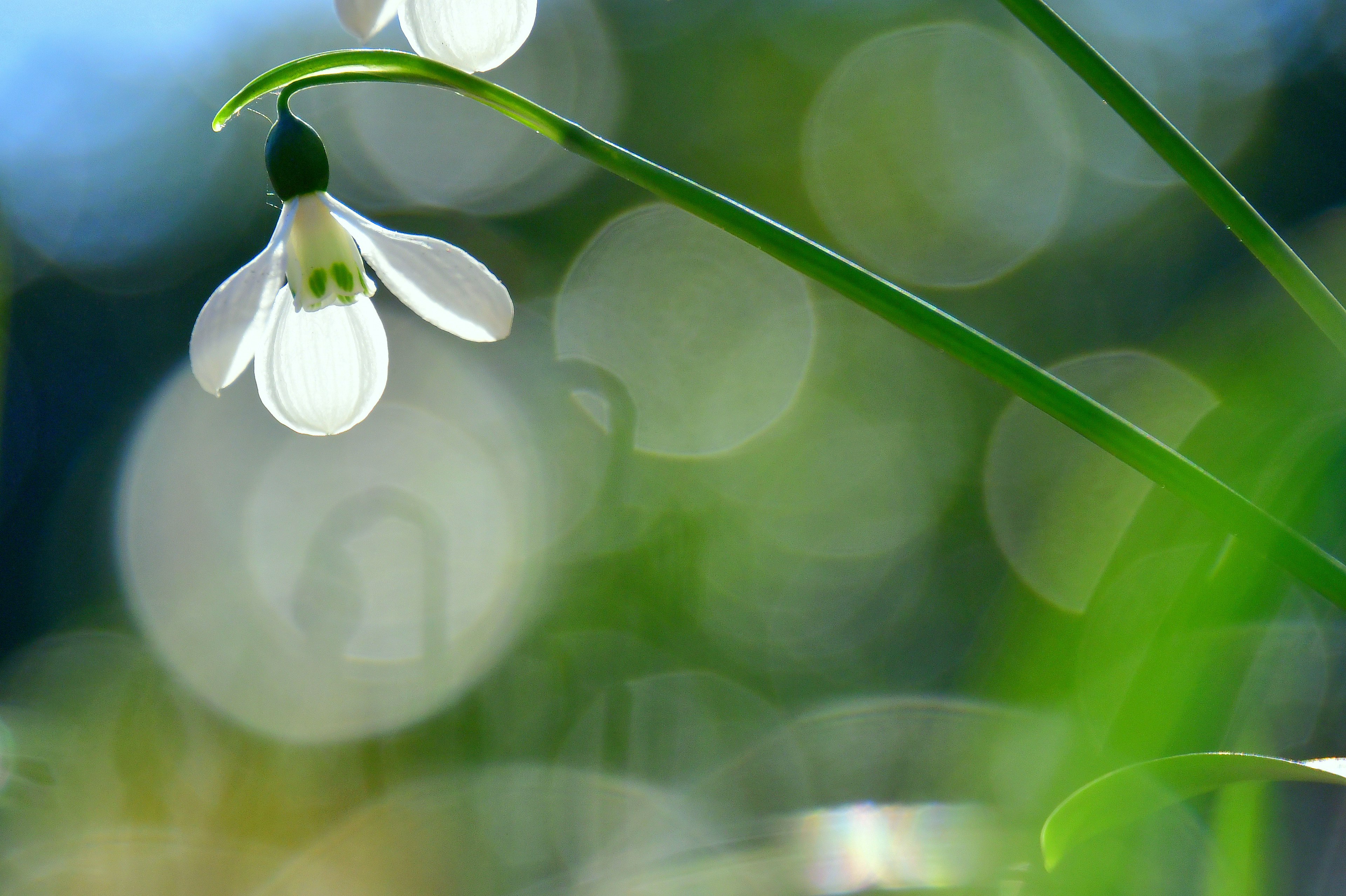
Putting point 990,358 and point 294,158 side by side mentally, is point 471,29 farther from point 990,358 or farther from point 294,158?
point 990,358

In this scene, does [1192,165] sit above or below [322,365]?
below

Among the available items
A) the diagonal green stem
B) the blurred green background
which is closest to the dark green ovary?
the diagonal green stem

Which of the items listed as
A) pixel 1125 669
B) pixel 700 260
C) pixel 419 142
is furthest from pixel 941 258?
pixel 1125 669

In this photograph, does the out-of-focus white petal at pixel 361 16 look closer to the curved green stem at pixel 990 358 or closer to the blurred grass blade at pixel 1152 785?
the curved green stem at pixel 990 358

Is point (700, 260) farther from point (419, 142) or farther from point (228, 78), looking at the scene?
point (228, 78)

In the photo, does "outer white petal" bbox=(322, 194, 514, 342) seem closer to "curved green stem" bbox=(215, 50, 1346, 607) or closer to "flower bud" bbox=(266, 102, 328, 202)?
"flower bud" bbox=(266, 102, 328, 202)

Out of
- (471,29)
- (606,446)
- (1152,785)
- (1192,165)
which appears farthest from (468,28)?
(606,446)

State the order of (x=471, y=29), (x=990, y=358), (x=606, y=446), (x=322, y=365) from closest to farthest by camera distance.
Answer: (x=990, y=358)
(x=471, y=29)
(x=322, y=365)
(x=606, y=446)
